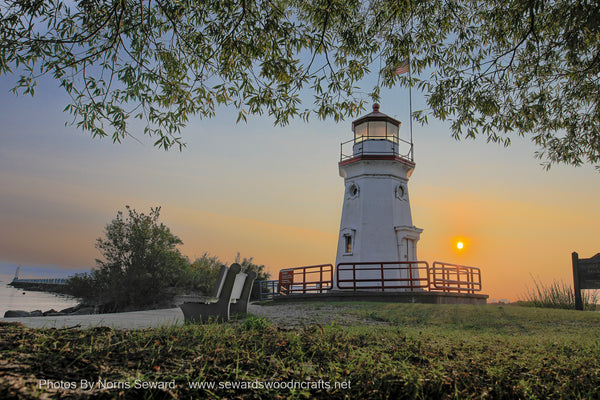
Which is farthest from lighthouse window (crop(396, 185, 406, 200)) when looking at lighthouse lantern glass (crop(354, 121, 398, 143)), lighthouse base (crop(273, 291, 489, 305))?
lighthouse base (crop(273, 291, 489, 305))

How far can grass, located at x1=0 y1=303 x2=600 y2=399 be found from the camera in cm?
297

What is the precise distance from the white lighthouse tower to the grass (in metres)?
14.7

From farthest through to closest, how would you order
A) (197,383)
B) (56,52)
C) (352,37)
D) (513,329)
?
(513,329) < (352,37) < (56,52) < (197,383)

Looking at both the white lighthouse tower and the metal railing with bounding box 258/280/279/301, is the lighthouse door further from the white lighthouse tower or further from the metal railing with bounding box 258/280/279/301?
the metal railing with bounding box 258/280/279/301

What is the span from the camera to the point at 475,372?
401 centimetres

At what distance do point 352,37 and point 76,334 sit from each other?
709cm

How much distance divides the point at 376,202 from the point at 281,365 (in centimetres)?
1786

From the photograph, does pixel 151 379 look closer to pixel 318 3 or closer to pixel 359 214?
pixel 318 3

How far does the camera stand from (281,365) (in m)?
3.62

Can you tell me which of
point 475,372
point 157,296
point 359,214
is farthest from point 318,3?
point 157,296

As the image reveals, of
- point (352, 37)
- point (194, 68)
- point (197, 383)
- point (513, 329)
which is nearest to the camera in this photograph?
point (197, 383)

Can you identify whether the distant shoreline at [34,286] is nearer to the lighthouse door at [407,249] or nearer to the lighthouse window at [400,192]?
the lighthouse door at [407,249]

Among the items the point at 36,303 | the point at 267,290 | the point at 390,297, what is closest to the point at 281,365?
the point at 390,297

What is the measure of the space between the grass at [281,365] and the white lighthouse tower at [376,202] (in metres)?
14.7
